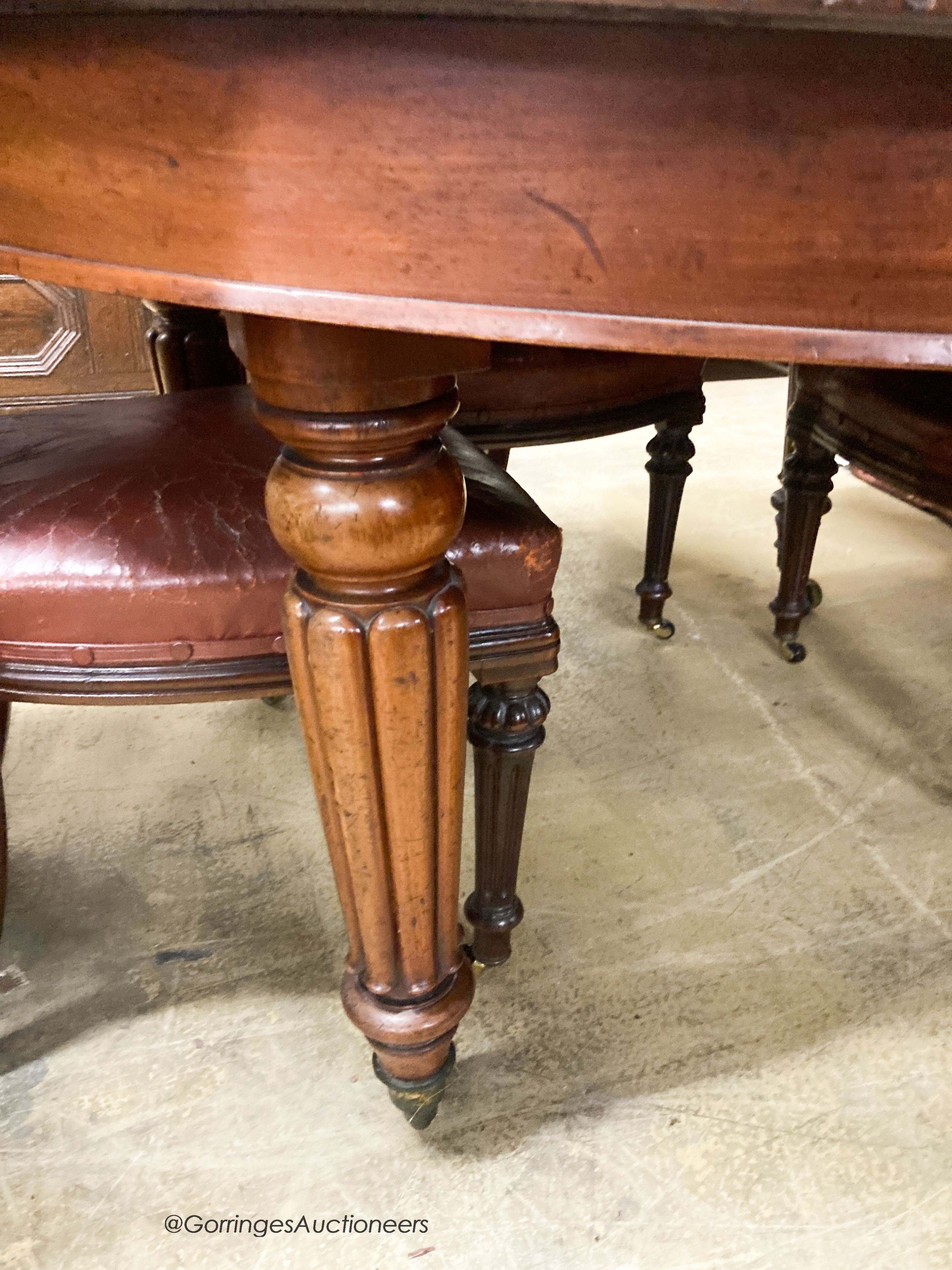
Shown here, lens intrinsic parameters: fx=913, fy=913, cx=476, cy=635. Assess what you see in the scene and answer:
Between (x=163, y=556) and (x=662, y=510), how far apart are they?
961mm

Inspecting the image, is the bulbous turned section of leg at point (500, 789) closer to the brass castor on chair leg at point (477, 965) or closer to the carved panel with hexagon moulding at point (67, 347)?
Result: the brass castor on chair leg at point (477, 965)

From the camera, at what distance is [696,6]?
28cm

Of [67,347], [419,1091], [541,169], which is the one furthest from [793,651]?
[67,347]

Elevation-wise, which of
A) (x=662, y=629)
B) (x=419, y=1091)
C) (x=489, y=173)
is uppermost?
(x=489, y=173)

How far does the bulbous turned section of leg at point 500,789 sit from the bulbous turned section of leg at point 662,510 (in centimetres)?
68

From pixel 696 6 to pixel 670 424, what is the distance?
1063 mm

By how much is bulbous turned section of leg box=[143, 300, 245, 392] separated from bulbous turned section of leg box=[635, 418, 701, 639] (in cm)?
61

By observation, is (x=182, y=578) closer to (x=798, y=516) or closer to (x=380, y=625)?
(x=380, y=625)

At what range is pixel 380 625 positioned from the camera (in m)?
0.49

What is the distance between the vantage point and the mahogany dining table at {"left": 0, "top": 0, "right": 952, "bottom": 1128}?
0.98 feet

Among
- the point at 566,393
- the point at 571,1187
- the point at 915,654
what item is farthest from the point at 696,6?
the point at 915,654

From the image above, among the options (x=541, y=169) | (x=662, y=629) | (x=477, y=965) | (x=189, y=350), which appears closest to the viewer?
(x=541, y=169)

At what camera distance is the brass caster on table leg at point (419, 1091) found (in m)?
0.69

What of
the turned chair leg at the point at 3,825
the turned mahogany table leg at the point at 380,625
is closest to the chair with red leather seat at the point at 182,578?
the turned mahogany table leg at the point at 380,625
